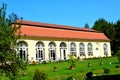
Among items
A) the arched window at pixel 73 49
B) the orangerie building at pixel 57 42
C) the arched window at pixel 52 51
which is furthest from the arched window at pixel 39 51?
the arched window at pixel 73 49

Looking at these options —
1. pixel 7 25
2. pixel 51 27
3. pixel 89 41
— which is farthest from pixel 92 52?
pixel 7 25

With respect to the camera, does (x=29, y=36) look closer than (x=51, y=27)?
Yes

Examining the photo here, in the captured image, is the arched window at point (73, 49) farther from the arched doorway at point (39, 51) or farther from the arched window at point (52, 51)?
the arched doorway at point (39, 51)

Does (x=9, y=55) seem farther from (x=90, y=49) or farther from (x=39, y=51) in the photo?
(x=90, y=49)

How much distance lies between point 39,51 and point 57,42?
478 cm

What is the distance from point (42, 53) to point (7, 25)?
1271 inches

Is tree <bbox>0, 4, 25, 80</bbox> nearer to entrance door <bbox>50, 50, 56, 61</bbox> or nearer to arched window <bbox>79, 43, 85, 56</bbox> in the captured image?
entrance door <bbox>50, 50, 56, 61</bbox>

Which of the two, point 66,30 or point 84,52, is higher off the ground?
point 66,30

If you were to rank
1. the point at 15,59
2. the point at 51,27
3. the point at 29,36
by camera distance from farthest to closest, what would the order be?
the point at 51,27 → the point at 29,36 → the point at 15,59

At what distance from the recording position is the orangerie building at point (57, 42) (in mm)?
47656

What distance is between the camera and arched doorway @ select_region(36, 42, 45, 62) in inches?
1936

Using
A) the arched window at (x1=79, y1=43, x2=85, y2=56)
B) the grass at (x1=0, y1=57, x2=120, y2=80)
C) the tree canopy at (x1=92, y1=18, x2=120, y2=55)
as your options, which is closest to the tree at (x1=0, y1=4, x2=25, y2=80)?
the grass at (x1=0, y1=57, x2=120, y2=80)

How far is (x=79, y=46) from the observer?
5888 cm

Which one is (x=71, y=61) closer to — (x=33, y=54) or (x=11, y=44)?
(x=33, y=54)
